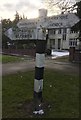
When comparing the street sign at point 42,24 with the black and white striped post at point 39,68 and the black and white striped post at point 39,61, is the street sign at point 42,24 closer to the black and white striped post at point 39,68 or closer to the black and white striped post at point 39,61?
the black and white striped post at point 39,61

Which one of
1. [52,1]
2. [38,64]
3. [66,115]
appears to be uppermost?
[52,1]

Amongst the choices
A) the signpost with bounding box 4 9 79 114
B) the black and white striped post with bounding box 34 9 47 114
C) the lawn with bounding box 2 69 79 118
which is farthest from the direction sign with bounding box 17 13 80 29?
the lawn with bounding box 2 69 79 118

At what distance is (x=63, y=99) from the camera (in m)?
7.70

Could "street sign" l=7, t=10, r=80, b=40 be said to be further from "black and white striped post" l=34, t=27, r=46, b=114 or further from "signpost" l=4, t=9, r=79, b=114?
"black and white striped post" l=34, t=27, r=46, b=114

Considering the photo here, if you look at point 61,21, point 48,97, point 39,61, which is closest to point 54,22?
point 61,21

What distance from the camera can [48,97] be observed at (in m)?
7.84

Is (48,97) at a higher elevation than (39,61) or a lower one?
lower

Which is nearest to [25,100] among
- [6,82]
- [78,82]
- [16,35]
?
[16,35]

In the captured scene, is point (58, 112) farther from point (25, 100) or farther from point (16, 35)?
point (16, 35)

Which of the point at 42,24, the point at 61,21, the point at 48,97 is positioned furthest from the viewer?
the point at 48,97

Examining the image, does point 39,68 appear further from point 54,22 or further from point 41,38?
point 54,22

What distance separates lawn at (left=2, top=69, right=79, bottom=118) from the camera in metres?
6.65

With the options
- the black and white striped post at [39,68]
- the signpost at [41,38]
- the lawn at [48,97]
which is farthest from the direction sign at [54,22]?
the lawn at [48,97]

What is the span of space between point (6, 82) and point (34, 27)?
11.2ft
